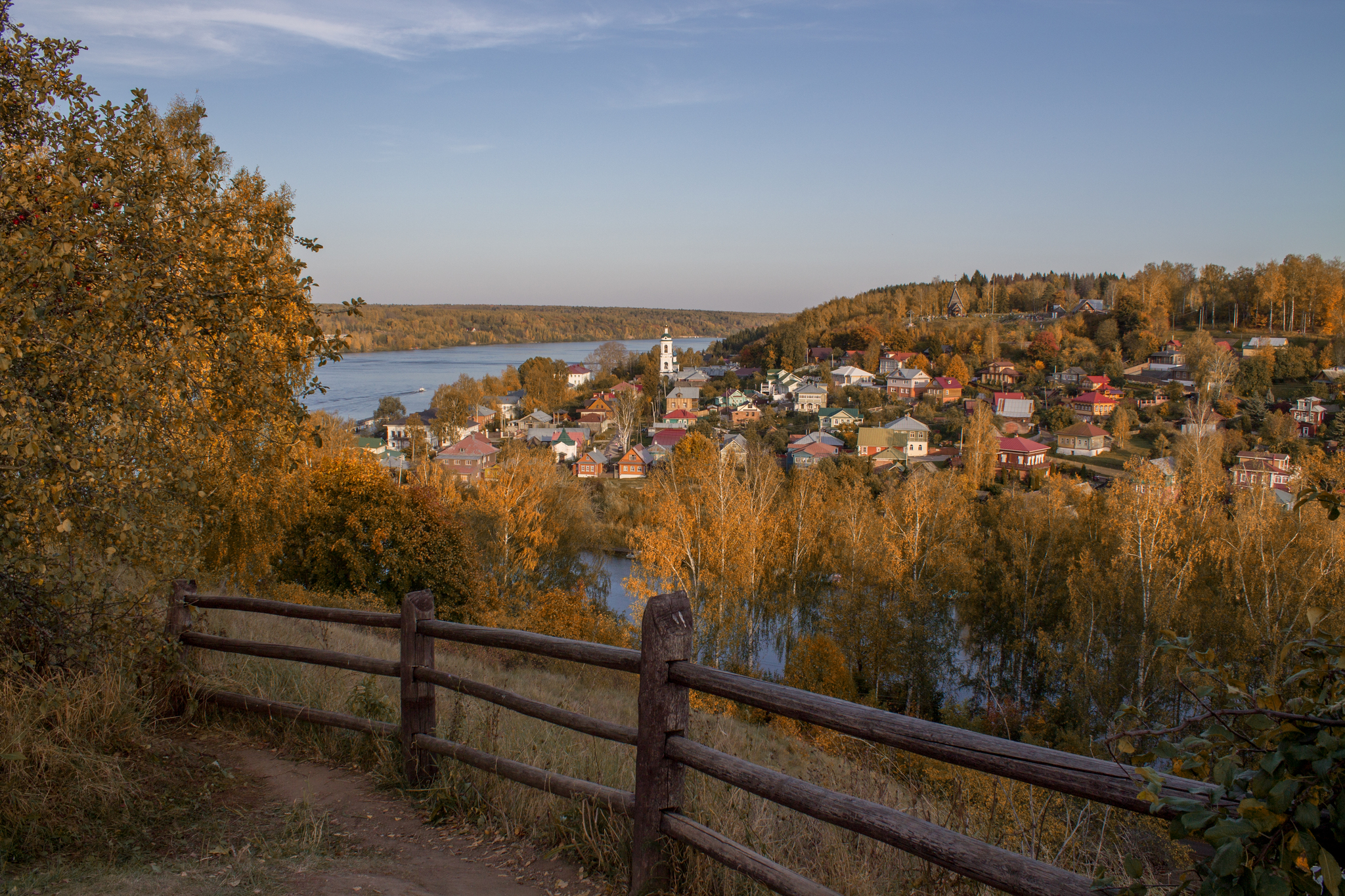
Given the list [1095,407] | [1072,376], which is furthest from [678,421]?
[1072,376]

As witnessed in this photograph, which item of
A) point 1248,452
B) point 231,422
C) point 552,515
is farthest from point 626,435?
point 231,422

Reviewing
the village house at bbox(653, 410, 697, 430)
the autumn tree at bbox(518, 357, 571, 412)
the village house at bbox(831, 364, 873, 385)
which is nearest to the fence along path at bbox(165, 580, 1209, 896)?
the village house at bbox(653, 410, 697, 430)

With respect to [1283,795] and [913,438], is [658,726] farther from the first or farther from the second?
[913,438]

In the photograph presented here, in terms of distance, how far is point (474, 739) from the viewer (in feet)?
14.0

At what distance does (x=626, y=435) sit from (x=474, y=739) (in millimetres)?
62452

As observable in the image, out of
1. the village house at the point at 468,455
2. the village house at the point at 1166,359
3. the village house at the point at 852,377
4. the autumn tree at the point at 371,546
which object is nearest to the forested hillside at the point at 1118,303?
the village house at the point at 1166,359

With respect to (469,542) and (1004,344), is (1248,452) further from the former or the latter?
(1004,344)

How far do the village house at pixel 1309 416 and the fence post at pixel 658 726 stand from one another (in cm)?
5943

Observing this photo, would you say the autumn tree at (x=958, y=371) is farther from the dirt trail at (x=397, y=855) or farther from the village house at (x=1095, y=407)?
the dirt trail at (x=397, y=855)

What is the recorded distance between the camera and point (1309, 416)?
52125 mm

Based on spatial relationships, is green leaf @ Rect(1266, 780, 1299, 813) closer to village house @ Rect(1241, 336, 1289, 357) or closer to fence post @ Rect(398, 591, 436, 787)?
fence post @ Rect(398, 591, 436, 787)

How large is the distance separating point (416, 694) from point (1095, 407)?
65727 mm

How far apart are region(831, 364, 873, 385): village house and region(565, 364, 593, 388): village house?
32817 mm

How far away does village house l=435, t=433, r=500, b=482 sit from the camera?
52.8 meters
